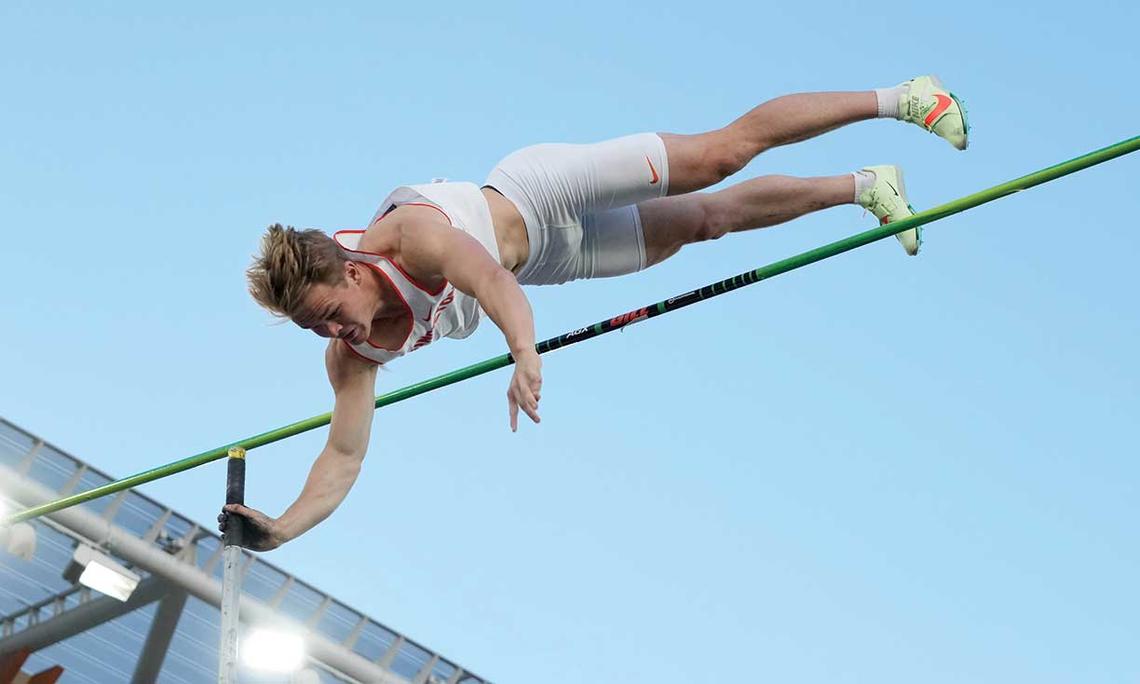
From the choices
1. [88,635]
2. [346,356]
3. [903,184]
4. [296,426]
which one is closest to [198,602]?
[88,635]

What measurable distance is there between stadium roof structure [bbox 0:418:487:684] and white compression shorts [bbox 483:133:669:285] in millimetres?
4374

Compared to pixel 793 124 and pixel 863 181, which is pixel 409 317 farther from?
pixel 863 181

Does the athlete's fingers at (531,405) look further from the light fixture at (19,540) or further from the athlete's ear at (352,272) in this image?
the light fixture at (19,540)

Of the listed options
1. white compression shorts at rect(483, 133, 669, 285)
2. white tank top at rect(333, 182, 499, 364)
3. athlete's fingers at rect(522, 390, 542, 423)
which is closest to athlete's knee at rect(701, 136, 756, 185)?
white compression shorts at rect(483, 133, 669, 285)

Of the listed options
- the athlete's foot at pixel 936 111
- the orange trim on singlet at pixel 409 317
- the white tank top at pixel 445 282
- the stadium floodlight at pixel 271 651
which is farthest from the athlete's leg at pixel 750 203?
the stadium floodlight at pixel 271 651

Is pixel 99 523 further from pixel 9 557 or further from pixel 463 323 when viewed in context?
pixel 463 323

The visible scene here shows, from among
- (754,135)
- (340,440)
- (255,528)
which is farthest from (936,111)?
(255,528)

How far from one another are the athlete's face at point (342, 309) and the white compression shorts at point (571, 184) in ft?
1.60

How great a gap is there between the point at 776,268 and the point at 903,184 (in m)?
0.59

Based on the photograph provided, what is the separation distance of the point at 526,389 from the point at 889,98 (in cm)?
142

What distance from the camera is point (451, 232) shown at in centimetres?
363

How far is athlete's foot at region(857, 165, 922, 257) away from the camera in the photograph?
4.25 metres

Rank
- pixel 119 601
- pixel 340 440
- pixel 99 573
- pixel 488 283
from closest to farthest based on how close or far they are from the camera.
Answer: pixel 488 283 < pixel 340 440 < pixel 99 573 < pixel 119 601

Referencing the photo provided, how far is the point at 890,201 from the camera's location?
4.25 m
